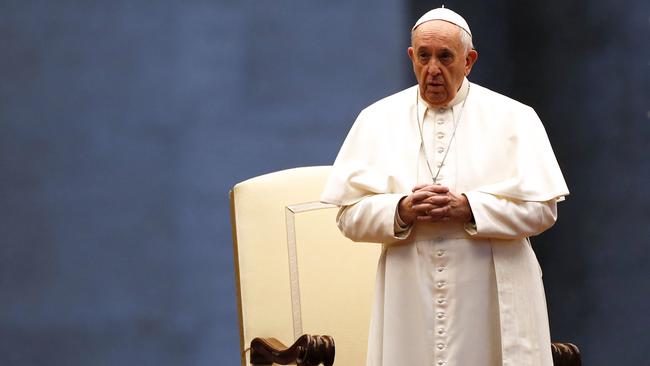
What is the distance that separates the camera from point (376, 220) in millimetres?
3764

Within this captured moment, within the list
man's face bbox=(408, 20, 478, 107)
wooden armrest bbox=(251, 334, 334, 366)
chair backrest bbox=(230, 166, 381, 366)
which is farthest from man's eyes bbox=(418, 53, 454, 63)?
chair backrest bbox=(230, 166, 381, 366)

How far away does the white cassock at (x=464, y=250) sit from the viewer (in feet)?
12.4

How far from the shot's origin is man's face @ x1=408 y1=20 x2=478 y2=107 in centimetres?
385

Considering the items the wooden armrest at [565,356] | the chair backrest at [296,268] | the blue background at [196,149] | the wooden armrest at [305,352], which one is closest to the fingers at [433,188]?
the wooden armrest at [305,352]

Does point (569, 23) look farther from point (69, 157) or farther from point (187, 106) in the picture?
point (69, 157)

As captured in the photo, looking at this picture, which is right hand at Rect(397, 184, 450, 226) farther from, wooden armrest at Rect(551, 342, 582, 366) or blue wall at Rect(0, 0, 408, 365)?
Answer: blue wall at Rect(0, 0, 408, 365)

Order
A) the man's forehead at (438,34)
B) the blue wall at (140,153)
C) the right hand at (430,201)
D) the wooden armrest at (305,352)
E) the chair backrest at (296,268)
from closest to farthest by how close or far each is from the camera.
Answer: the right hand at (430,201)
the man's forehead at (438,34)
the wooden armrest at (305,352)
the chair backrest at (296,268)
the blue wall at (140,153)

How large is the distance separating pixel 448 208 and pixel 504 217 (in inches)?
6.7

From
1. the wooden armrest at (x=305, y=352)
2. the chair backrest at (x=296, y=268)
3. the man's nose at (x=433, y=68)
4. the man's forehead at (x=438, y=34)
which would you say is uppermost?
the man's forehead at (x=438, y=34)

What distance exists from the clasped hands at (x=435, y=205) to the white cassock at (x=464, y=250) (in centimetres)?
3

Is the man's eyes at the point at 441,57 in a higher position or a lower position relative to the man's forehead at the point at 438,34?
lower

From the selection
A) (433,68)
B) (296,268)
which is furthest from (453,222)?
(296,268)

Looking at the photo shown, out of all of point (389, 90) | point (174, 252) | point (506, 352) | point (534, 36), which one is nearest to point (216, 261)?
point (174, 252)

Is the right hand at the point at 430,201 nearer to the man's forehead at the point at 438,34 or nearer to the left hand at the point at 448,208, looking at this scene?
the left hand at the point at 448,208
